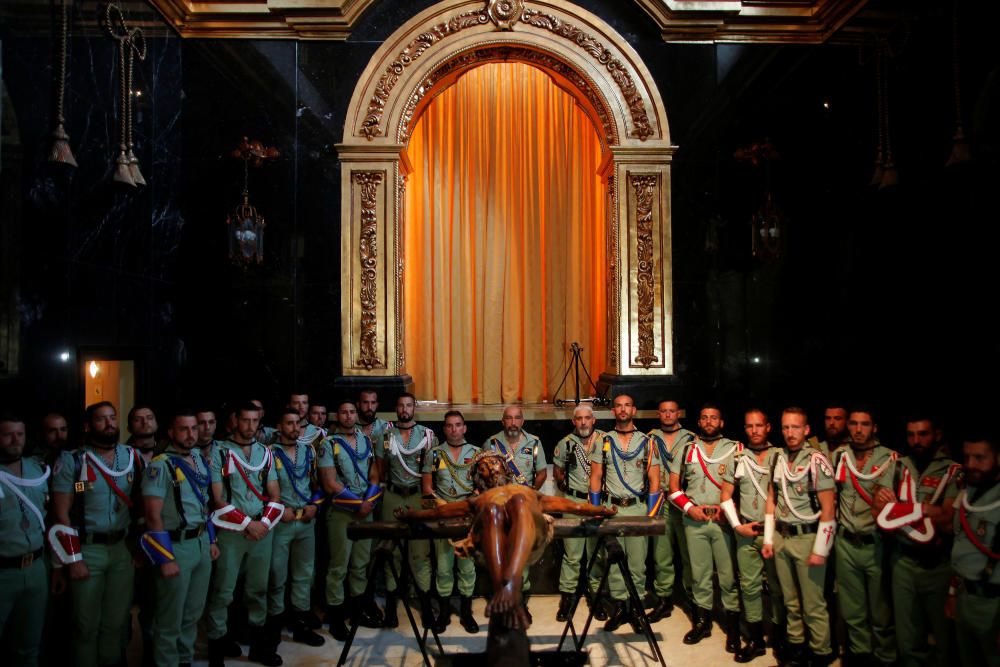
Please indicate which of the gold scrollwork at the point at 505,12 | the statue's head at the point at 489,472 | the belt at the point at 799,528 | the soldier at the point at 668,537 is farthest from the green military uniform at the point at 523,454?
the gold scrollwork at the point at 505,12

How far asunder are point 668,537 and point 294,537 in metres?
3.28

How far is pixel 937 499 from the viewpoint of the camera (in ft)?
15.8

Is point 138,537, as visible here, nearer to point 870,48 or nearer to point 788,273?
point 788,273

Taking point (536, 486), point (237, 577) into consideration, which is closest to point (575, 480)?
point (536, 486)

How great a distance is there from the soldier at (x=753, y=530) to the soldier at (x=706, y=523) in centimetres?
10

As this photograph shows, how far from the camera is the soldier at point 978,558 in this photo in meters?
4.15

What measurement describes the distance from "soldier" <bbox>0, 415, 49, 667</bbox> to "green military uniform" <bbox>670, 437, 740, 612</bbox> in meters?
4.76

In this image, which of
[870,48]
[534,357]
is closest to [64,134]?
[534,357]

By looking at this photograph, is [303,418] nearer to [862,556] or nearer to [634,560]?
[634,560]

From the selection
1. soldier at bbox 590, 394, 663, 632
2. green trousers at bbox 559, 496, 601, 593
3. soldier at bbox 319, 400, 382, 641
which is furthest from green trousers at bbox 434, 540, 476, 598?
soldier at bbox 590, 394, 663, 632

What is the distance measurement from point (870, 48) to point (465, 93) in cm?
507

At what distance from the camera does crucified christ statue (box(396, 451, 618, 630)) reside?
368 centimetres

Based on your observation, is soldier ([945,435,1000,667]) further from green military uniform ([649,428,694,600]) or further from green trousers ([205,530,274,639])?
green trousers ([205,530,274,639])

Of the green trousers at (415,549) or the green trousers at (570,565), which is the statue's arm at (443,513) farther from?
the green trousers at (570,565)
